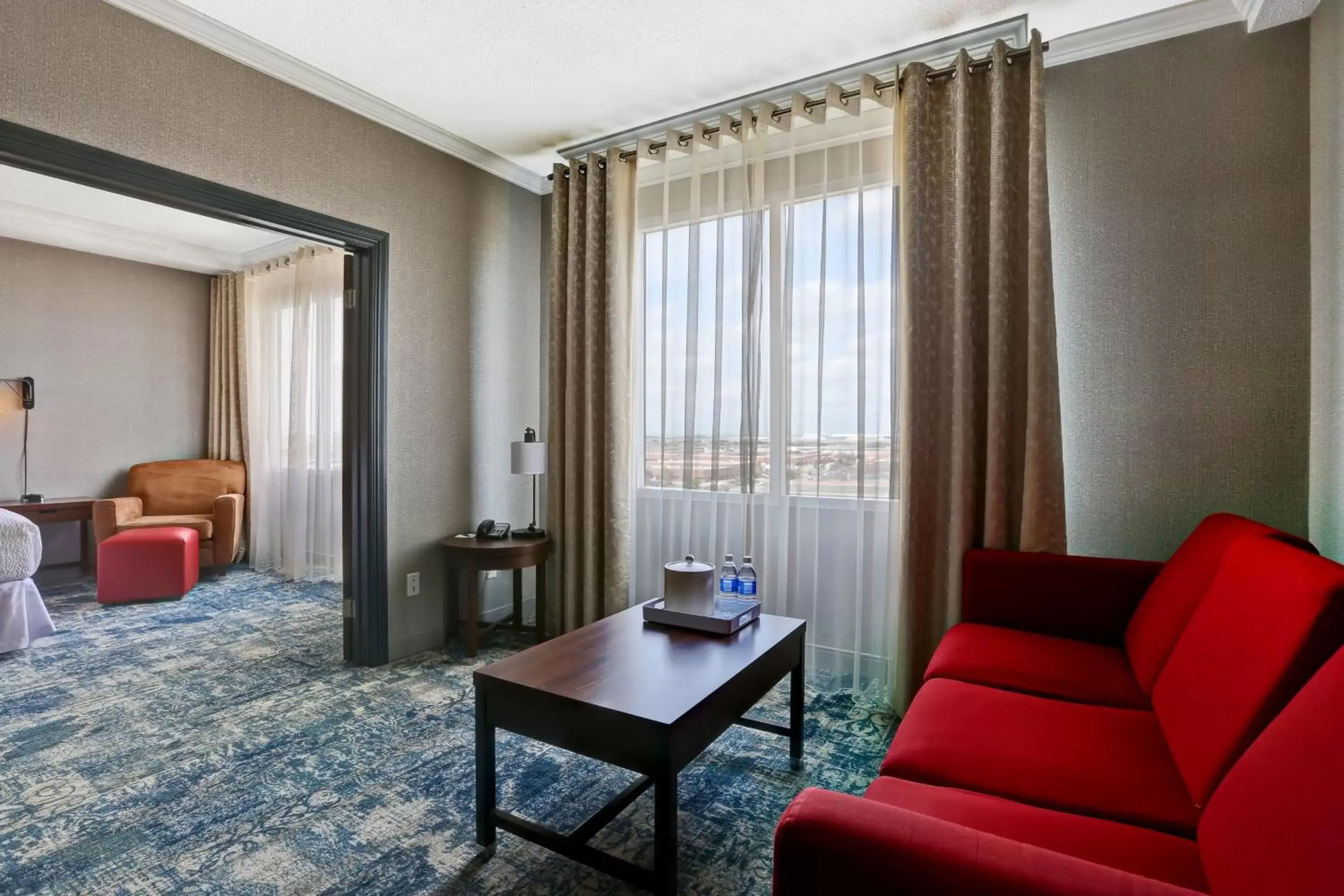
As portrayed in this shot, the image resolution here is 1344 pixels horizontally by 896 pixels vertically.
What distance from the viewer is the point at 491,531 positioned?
3.46 m

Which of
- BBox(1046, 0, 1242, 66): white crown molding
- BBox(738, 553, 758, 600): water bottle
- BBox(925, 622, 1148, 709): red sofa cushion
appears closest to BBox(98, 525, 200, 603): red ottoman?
BBox(738, 553, 758, 600): water bottle

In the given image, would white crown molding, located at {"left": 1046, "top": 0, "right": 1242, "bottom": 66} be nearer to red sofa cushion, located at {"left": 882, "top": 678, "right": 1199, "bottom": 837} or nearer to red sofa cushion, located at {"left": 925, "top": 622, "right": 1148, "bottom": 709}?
red sofa cushion, located at {"left": 925, "top": 622, "right": 1148, "bottom": 709}

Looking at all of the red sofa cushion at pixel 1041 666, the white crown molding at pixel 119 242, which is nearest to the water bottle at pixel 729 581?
the red sofa cushion at pixel 1041 666

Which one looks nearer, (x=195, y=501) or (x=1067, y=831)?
(x=1067, y=831)

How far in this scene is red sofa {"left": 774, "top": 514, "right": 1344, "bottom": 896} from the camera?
0.83 meters

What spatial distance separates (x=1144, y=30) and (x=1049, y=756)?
2582 millimetres

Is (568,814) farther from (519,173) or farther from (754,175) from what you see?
(519,173)

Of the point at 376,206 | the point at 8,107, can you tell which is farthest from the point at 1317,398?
the point at 8,107

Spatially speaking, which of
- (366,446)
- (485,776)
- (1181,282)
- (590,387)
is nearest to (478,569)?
(366,446)

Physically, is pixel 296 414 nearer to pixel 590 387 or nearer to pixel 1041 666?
pixel 590 387

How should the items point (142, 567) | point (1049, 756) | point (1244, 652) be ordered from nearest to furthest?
point (1244, 652) < point (1049, 756) < point (142, 567)

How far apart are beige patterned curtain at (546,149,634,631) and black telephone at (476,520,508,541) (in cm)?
25

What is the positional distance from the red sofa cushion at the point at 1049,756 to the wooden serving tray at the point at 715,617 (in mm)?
601

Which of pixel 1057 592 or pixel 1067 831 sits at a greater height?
pixel 1057 592
